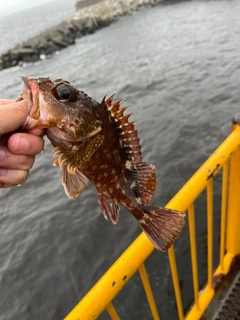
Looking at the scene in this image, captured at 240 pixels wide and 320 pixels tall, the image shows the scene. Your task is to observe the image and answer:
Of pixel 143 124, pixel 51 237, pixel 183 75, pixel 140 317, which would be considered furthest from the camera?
pixel 183 75

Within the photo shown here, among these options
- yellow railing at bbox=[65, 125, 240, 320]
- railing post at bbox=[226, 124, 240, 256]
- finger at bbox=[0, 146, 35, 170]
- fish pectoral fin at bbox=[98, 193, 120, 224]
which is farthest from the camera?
railing post at bbox=[226, 124, 240, 256]

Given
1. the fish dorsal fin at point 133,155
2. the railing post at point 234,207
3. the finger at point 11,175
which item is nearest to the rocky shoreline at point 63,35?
the railing post at point 234,207

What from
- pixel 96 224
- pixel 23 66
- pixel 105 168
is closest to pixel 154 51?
pixel 23 66

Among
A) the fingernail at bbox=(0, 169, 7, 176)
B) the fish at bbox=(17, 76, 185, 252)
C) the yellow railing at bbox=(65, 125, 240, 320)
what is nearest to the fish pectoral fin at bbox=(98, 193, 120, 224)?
the fish at bbox=(17, 76, 185, 252)

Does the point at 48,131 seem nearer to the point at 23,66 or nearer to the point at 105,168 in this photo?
the point at 105,168

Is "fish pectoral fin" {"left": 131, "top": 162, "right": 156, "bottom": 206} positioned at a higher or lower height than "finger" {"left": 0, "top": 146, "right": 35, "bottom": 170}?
lower

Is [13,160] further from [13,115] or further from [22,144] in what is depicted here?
[13,115]

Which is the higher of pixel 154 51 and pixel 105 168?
pixel 105 168

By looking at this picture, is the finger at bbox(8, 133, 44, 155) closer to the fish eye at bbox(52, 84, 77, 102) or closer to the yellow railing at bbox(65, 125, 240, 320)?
the fish eye at bbox(52, 84, 77, 102)
